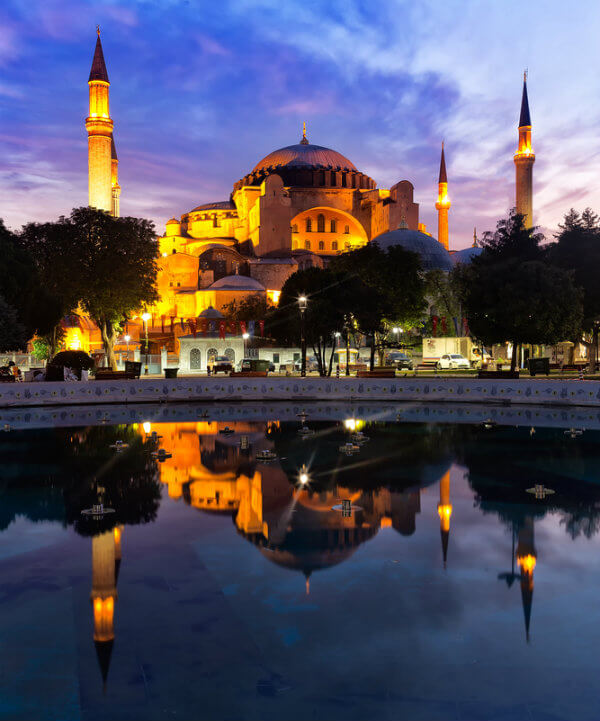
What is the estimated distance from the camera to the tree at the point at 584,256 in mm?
35656

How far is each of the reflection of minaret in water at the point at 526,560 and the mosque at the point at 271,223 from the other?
43803 mm

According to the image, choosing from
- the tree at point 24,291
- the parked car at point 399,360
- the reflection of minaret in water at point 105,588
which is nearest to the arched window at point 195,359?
the tree at point 24,291

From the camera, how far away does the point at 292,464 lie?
12.1 metres

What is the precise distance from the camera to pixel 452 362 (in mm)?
38656

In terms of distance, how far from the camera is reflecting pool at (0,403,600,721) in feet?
14.4

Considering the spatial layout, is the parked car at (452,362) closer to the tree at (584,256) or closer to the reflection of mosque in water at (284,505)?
the tree at (584,256)

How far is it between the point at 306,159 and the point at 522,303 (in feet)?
178

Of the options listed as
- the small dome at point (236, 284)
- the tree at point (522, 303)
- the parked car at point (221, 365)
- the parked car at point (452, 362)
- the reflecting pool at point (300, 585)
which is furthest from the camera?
the small dome at point (236, 284)

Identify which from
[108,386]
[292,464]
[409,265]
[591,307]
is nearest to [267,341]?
[409,265]

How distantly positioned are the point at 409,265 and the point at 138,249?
1528 centimetres

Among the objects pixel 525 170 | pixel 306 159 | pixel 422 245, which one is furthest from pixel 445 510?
pixel 306 159

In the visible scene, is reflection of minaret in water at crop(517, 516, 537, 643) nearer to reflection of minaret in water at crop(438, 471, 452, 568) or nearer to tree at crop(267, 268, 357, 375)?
reflection of minaret in water at crop(438, 471, 452, 568)

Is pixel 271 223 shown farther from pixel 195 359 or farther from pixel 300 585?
pixel 300 585

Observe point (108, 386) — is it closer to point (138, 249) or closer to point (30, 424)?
point (30, 424)
